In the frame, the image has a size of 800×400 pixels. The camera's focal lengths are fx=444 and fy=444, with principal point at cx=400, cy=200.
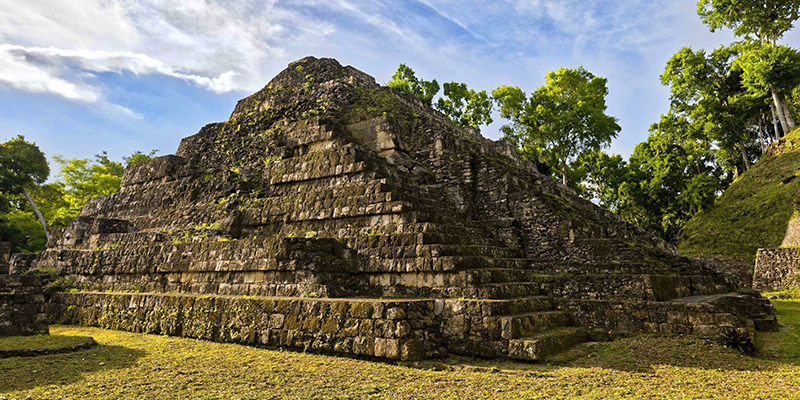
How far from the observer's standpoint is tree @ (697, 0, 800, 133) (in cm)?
2803

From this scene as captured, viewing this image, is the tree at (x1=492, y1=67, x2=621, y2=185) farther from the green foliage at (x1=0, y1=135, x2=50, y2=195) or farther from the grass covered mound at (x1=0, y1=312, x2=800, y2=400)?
the green foliage at (x1=0, y1=135, x2=50, y2=195)

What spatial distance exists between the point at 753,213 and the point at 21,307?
30179 mm

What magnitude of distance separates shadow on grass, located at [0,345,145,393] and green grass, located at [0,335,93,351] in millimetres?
293

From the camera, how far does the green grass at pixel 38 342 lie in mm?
7180

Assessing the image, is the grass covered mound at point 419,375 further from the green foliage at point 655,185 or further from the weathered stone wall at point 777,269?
the green foliage at point 655,185

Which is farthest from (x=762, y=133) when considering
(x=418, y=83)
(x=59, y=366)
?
(x=59, y=366)

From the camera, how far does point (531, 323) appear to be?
6.85m

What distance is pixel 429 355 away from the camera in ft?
21.6

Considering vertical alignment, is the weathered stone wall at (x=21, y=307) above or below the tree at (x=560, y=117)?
below

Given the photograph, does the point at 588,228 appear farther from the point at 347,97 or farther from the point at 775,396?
the point at 347,97

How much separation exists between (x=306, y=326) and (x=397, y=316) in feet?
5.69

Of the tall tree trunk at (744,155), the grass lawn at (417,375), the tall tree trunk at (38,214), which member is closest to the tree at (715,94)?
the tall tree trunk at (744,155)

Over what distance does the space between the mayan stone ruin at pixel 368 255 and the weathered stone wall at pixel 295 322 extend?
0.09 ft

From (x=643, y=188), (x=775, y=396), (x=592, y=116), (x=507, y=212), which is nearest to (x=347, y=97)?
(x=507, y=212)
